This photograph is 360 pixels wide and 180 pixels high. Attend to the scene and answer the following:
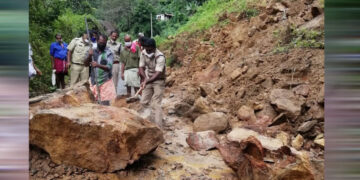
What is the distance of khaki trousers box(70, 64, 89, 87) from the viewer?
5770 mm

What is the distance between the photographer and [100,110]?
155 inches

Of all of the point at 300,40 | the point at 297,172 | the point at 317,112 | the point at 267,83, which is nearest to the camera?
the point at 297,172

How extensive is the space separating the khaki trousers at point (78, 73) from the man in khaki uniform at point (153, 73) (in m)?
1.32

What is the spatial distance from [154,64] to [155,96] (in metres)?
0.46

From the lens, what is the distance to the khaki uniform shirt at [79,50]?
5671 mm

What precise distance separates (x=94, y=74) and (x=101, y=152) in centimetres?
230

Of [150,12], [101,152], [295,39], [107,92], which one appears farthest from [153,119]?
[150,12]

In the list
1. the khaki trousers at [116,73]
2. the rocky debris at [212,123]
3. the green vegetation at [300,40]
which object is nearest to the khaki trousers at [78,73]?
the khaki trousers at [116,73]

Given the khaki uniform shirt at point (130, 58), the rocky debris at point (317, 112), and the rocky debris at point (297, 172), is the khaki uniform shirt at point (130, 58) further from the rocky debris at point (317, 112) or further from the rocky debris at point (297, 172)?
the rocky debris at point (297, 172)

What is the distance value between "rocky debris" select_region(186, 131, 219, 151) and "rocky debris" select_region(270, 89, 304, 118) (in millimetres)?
1321

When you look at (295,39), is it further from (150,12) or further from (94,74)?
(150,12)

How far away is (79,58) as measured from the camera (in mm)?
5699

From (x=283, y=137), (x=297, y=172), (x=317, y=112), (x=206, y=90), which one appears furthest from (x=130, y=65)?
(x=297, y=172)

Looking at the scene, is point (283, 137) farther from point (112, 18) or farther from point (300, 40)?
point (112, 18)
